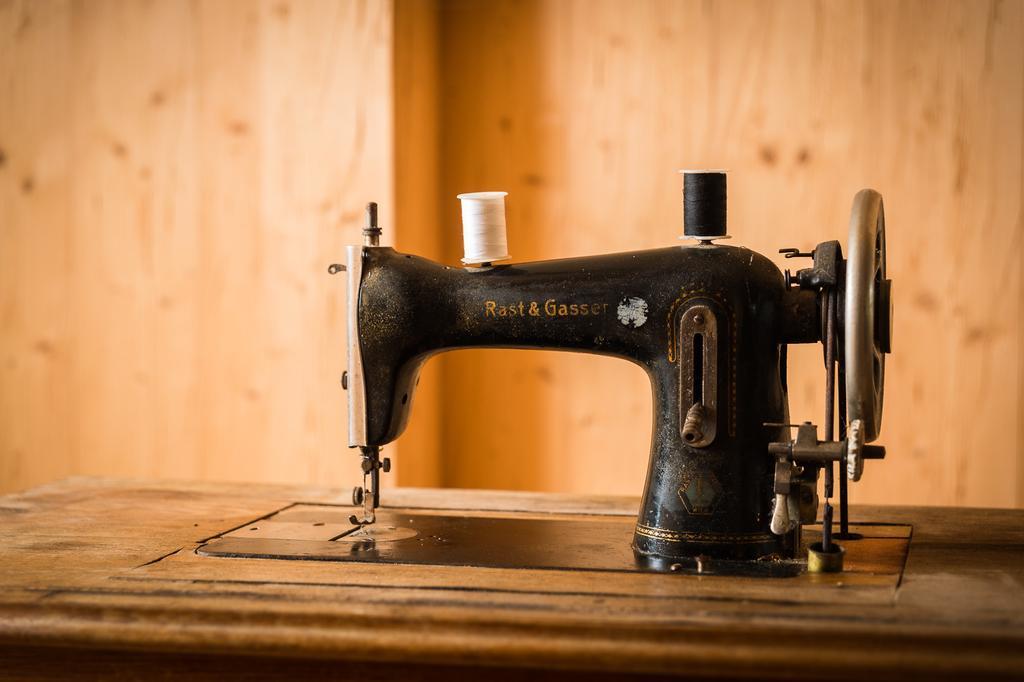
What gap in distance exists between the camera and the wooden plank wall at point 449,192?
280 cm

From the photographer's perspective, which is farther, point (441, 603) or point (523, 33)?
point (523, 33)

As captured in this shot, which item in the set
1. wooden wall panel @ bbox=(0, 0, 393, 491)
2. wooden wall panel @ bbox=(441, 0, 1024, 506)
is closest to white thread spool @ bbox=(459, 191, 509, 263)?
wooden wall panel @ bbox=(0, 0, 393, 491)

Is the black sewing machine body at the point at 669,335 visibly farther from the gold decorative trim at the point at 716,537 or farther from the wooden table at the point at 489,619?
the wooden table at the point at 489,619

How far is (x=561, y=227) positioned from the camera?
3021mm

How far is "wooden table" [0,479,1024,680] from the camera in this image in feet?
3.90

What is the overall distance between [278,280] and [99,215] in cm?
51

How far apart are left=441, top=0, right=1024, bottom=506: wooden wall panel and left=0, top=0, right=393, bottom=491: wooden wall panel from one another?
40 cm

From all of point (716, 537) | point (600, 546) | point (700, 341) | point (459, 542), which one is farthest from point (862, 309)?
point (459, 542)

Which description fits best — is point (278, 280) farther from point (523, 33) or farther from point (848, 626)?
point (848, 626)

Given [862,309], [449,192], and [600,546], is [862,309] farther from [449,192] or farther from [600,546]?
[449,192]

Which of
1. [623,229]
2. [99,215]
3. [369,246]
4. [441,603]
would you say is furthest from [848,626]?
[99,215]

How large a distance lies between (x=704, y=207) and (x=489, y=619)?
624mm

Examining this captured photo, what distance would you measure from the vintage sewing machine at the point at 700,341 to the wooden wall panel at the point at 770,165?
4.46ft

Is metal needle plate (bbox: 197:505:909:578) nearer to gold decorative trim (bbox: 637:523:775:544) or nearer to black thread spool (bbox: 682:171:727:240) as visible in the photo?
gold decorative trim (bbox: 637:523:775:544)
